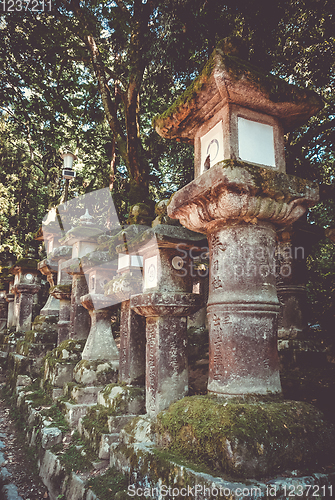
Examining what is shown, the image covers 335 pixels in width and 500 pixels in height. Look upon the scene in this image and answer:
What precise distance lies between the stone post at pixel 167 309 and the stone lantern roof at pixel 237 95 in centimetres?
101

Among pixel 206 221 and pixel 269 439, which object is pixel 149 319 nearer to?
pixel 206 221

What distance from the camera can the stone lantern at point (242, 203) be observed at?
7.96ft

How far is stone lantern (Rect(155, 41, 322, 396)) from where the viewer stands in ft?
7.96

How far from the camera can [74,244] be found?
575cm

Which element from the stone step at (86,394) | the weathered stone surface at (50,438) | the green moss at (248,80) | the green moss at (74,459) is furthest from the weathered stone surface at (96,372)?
the green moss at (248,80)

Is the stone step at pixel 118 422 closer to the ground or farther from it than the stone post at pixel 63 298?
closer to the ground

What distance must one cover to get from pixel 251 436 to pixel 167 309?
4.33 feet

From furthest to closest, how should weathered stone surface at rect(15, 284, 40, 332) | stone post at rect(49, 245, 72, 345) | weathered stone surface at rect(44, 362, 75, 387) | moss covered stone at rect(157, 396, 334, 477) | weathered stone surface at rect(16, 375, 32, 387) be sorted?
1. weathered stone surface at rect(15, 284, 40, 332)
2. weathered stone surface at rect(16, 375, 32, 387)
3. stone post at rect(49, 245, 72, 345)
4. weathered stone surface at rect(44, 362, 75, 387)
5. moss covered stone at rect(157, 396, 334, 477)

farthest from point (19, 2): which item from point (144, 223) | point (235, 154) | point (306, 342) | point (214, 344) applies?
point (306, 342)

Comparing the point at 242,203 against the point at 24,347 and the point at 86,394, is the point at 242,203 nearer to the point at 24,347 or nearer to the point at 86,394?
the point at 86,394

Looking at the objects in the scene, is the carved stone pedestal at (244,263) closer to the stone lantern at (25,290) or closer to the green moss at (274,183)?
the green moss at (274,183)

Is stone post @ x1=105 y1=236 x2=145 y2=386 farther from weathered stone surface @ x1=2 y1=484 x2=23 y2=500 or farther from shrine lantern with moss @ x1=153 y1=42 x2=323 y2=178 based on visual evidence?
weathered stone surface @ x1=2 y1=484 x2=23 y2=500

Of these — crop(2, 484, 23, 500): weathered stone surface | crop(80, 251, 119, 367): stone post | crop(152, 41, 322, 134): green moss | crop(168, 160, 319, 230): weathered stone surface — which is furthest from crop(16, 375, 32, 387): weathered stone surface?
crop(152, 41, 322, 134): green moss

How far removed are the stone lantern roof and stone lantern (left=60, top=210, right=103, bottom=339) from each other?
2.87 meters
